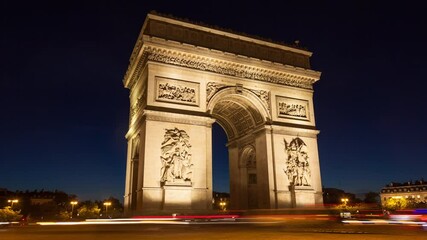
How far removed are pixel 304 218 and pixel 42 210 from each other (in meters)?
52.3

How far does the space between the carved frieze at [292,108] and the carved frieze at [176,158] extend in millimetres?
7832

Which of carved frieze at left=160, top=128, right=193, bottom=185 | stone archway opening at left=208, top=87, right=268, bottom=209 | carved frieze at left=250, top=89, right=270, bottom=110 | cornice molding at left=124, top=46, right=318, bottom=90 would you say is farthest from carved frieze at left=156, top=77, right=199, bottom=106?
carved frieze at left=250, top=89, right=270, bottom=110

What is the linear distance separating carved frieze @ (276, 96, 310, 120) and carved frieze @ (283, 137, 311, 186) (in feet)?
6.25

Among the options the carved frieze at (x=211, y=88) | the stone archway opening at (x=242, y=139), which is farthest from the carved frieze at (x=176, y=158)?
the stone archway opening at (x=242, y=139)

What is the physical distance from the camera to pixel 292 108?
2555 cm

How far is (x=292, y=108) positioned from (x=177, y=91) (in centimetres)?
906

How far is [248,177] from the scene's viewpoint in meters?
28.2

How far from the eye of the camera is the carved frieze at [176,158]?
19938 millimetres

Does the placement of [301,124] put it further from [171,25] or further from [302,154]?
[171,25]

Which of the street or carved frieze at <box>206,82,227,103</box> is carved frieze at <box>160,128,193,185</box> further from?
the street

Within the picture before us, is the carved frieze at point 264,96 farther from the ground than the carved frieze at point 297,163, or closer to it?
farther from the ground

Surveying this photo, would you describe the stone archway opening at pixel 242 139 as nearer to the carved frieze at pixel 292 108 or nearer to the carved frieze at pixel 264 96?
the carved frieze at pixel 264 96

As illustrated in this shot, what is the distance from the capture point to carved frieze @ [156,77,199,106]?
2148 centimetres

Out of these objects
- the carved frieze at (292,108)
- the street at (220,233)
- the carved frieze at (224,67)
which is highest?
the carved frieze at (224,67)
